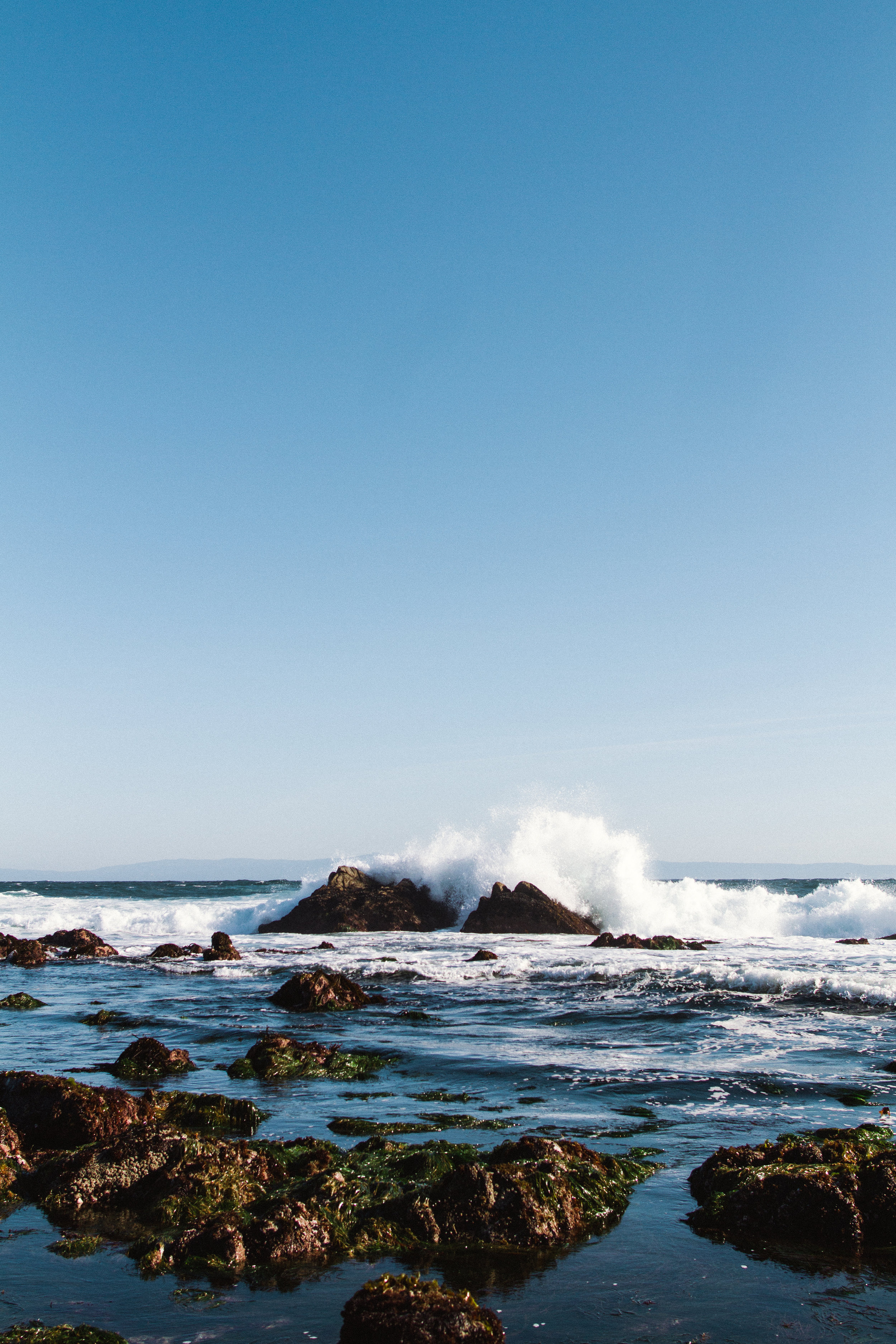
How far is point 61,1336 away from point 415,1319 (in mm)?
1556

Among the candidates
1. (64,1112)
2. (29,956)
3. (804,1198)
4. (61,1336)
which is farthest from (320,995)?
(29,956)

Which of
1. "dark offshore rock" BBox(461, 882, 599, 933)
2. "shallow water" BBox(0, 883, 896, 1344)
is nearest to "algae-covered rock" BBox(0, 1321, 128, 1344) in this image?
"shallow water" BBox(0, 883, 896, 1344)

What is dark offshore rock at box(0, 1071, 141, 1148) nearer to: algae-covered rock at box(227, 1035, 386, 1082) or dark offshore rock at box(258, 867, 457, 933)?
algae-covered rock at box(227, 1035, 386, 1082)

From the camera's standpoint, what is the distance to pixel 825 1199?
5.47 m

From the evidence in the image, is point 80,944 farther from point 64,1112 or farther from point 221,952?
point 64,1112

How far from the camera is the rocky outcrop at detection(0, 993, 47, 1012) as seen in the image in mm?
14891

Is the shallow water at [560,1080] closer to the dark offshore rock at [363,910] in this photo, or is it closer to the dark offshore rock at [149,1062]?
the dark offshore rock at [149,1062]

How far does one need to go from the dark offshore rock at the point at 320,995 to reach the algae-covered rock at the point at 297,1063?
4.28 metres

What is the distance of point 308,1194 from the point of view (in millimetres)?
5684

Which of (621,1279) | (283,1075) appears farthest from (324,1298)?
(283,1075)

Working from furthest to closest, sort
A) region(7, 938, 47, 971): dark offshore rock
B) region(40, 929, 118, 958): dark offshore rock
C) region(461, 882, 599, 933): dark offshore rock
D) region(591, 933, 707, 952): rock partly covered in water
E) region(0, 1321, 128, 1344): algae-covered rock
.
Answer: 1. region(461, 882, 599, 933): dark offshore rock
2. region(591, 933, 707, 952): rock partly covered in water
3. region(40, 929, 118, 958): dark offshore rock
4. region(7, 938, 47, 971): dark offshore rock
5. region(0, 1321, 128, 1344): algae-covered rock

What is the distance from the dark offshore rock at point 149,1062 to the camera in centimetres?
975

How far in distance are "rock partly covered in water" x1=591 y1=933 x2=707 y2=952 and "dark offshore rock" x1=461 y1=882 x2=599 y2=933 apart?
15.6 feet

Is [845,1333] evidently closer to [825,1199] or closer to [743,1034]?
[825,1199]
